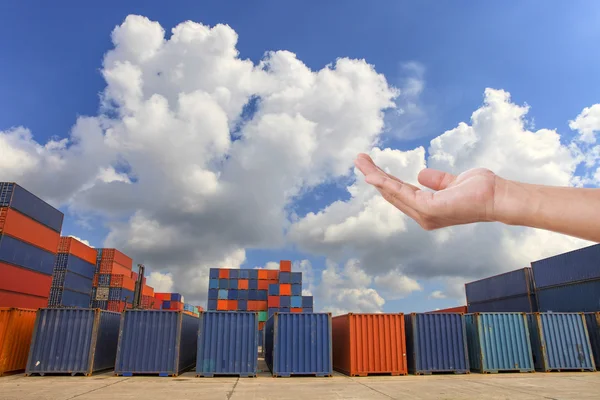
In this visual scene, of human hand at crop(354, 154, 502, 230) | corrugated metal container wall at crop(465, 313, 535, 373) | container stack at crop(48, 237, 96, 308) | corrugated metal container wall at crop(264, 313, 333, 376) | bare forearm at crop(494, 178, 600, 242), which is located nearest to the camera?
bare forearm at crop(494, 178, 600, 242)

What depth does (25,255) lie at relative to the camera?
1148 inches

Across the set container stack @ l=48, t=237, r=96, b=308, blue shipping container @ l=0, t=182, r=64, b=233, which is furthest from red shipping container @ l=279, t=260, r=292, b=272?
blue shipping container @ l=0, t=182, r=64, b=233

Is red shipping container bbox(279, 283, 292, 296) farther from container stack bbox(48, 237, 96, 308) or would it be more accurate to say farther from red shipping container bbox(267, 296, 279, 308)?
container stack bbox(48, 237, 96, 308)

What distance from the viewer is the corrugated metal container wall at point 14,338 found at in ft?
61.0

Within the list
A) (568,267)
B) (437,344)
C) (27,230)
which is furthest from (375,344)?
(27,230)

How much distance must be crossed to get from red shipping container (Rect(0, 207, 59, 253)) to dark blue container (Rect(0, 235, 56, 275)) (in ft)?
1.24

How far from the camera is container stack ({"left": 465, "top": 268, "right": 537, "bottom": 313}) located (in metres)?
30.7

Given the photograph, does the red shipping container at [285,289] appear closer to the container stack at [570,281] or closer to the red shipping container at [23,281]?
the red shipping container at [23,281]

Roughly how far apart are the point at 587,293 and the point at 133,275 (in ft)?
176

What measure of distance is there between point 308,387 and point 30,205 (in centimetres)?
2617

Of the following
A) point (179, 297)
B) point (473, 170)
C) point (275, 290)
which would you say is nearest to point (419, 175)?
point (473, 170)

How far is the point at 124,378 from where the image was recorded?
18641 millimetres

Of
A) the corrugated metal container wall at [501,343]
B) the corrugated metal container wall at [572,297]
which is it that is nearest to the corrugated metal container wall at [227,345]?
the corrugated metal container wall at [501,343]

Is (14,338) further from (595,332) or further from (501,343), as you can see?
(595,332)
